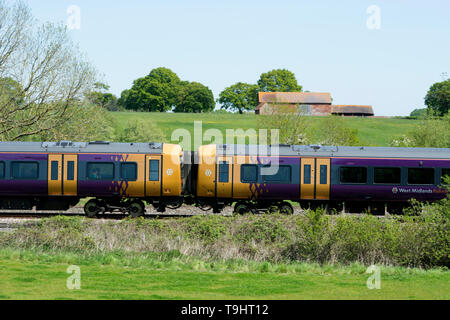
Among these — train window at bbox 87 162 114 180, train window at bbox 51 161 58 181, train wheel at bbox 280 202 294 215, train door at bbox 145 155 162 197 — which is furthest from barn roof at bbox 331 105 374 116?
train window at bbox 51 161 58 181

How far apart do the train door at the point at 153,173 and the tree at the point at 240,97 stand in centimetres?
12153

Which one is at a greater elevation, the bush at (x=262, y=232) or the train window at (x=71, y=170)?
the train window at (x=71, y=170)

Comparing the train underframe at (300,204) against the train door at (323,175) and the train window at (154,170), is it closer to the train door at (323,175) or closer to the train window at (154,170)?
the train door at (323,175)

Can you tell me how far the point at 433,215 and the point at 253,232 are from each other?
5.13m

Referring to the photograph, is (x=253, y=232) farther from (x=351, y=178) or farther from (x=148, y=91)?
(x=148, y=91)

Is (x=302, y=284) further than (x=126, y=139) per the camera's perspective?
No

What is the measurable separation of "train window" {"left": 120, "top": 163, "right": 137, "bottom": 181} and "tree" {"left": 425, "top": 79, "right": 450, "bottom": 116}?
105621mm

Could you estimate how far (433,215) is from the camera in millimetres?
15680

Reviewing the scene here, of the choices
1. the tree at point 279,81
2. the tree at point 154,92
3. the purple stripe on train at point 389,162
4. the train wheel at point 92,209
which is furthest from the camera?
the tree at point 279,81

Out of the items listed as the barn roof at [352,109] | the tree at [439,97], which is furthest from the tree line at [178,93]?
the tree at [439,97]

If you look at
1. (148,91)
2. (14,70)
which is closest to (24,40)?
(14,70)

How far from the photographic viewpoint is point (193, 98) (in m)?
133

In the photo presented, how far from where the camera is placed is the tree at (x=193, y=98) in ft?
435

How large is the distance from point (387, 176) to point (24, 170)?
15351 millimetres
